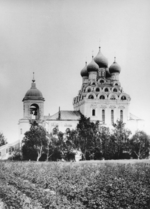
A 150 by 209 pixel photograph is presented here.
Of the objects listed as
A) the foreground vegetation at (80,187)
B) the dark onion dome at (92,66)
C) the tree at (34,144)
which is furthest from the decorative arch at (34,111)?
the foreground vegetation at (80,187)

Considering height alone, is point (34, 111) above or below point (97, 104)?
below

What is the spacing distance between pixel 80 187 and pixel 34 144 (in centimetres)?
1520

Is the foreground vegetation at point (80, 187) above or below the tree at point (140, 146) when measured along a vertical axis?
below

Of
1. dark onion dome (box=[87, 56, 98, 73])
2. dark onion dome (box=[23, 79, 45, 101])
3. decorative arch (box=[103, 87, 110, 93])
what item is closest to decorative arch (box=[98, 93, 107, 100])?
decorative arch (box=[103, 87, 110, 93])

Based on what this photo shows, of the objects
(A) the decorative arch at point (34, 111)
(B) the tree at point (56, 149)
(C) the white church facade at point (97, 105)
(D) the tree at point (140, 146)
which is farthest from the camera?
(C) the white church facade at point (97, 105)

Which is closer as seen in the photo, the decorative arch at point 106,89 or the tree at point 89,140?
the tree at point 89,140

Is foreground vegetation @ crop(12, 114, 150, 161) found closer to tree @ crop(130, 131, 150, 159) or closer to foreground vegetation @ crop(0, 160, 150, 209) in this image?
tree @ crop(130, 131, 150, 159)

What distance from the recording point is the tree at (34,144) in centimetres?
3331

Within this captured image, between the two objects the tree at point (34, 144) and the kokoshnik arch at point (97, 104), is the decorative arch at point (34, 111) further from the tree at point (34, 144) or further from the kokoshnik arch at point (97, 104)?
the tree at point (34, 144)

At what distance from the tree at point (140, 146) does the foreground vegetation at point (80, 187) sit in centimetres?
1348

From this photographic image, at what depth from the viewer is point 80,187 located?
1864cm

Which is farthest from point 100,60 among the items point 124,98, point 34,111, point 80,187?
point 80,187

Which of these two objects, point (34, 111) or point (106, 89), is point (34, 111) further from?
point (106, 89)

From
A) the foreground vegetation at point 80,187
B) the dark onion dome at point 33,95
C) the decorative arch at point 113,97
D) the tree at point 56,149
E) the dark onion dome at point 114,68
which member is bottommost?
the foreground vegetation at point 80,187
